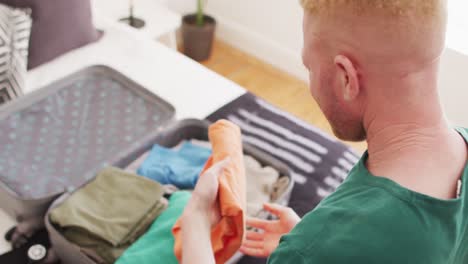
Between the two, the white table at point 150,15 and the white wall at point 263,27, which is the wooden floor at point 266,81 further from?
the white table at point 150,15

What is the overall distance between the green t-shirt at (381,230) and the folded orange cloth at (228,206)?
0.38m

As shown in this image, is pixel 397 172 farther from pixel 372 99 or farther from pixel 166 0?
pixel 166 0

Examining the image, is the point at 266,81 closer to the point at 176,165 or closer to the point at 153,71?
the point at 153,71

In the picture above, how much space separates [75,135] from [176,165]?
39cm

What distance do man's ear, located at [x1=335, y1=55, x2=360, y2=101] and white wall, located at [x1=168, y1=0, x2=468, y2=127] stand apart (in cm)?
205

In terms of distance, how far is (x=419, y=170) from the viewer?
0.82 metres

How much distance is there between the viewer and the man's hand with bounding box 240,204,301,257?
122 cm

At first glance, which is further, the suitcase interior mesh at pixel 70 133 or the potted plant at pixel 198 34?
the potted plant at pixel 198 34

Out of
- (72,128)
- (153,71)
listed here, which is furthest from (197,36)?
(72,128)

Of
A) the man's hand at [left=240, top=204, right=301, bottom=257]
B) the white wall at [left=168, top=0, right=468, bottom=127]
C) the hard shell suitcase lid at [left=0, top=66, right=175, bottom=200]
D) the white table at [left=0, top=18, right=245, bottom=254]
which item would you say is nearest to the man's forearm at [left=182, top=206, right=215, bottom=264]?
the man's hand at [left=240, top=204, right=301, bottom=257]

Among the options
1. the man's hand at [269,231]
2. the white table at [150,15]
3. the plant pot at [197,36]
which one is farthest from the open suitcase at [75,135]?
the plant pot at [197,36]

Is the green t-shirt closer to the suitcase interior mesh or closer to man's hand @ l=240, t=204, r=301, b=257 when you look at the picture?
man's hand @ l=240, t=204, r=301, b=257

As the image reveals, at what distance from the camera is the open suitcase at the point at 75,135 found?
1.53 meters

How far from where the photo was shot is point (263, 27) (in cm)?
306
